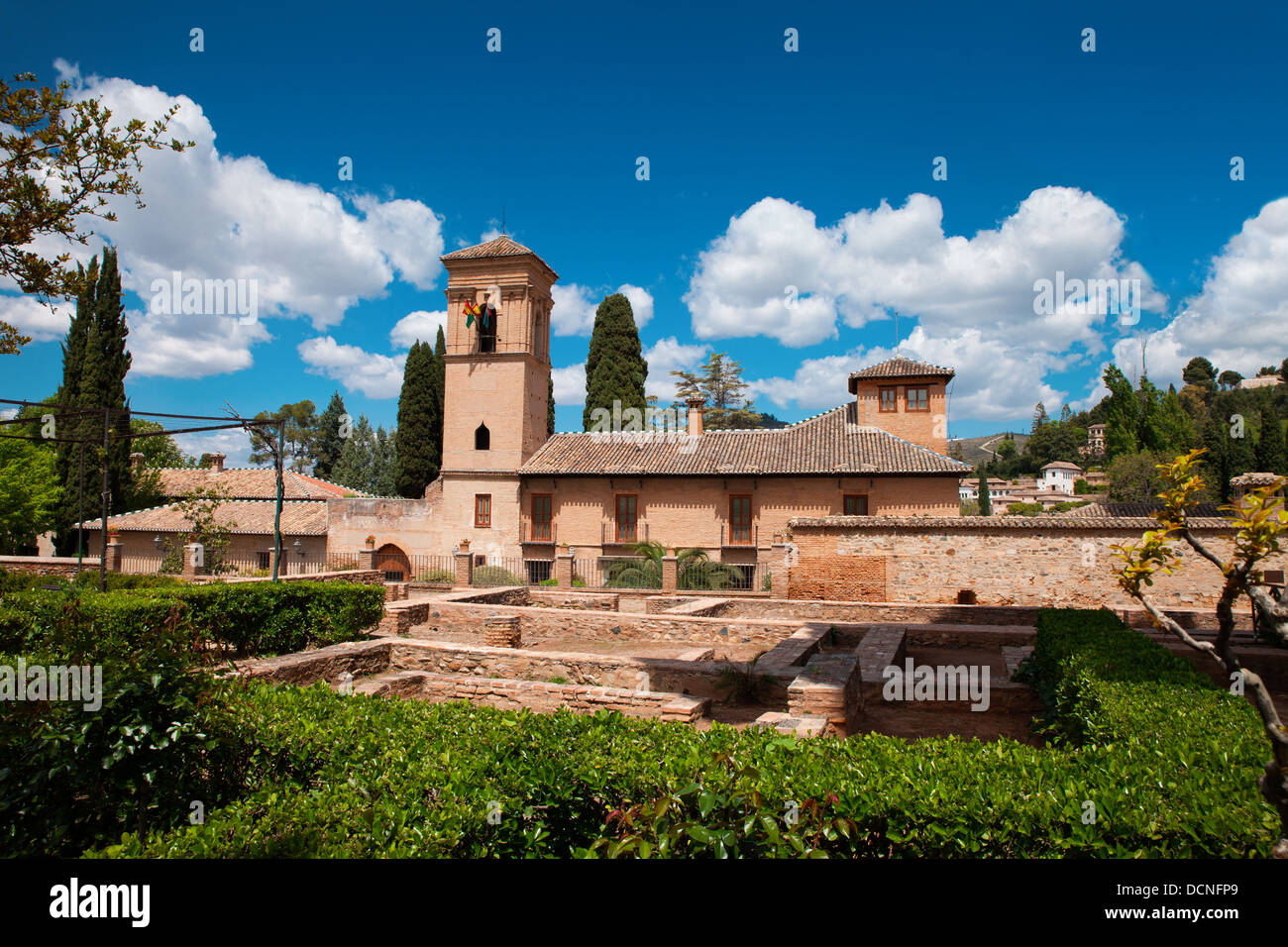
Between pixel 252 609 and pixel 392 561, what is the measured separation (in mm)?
16079

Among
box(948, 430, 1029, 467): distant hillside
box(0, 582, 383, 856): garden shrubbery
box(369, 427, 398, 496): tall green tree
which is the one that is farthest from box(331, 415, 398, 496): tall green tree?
box(948, 430, 1029, 467): distant hillside

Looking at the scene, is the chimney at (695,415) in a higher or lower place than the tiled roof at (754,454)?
higher

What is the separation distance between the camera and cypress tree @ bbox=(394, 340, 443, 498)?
34.8 metres

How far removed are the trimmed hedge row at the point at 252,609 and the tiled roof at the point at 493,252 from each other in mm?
17730

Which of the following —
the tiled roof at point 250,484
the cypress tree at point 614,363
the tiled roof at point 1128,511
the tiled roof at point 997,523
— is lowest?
the tiled roof at point 997,523

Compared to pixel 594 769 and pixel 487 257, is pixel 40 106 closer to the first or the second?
pixel 594 769

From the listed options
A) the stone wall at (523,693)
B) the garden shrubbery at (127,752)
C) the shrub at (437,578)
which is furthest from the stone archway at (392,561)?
the garden shrubbery at (127,752)

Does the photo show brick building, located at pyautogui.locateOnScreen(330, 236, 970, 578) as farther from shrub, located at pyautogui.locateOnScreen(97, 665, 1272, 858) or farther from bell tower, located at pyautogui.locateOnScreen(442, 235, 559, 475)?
shrub, located at pyautogui.locateOnScreen(97, 665, 1272, 858)

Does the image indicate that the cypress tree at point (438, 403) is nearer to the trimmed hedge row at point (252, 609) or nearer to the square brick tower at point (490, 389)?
the square brick tower at point (490, 389)

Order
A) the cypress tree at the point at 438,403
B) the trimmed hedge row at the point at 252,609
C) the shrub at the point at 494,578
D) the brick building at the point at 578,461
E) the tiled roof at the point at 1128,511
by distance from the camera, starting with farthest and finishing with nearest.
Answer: the cypress tree at the point at 438,403 → the brick building at the point at 578,461 → the shrub at the point at 494,578 → the tiled roof at the point at 1128,511 → the trimmed hedge row at the point at 252,609

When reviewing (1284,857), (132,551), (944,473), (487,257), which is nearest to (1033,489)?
(944,473)

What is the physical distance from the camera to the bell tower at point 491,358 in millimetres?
26547
